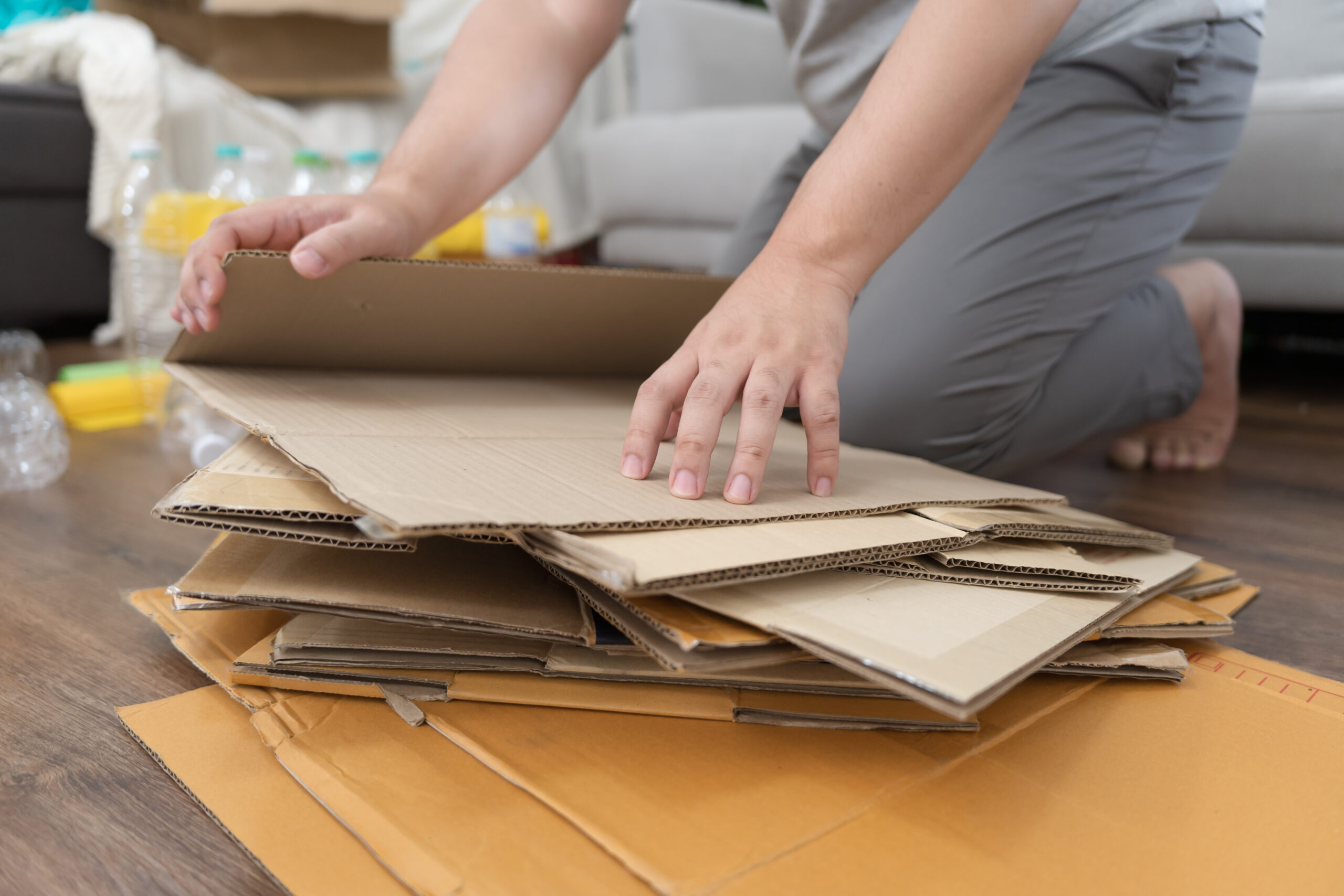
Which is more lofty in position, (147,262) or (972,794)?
(972,794)

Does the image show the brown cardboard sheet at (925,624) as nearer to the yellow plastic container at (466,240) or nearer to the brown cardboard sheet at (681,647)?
the brown cardboard sheet at (681,647)

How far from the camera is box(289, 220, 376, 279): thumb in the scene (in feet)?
2.06

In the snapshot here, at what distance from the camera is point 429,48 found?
3.13 metres

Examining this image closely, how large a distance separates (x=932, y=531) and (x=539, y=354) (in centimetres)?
44

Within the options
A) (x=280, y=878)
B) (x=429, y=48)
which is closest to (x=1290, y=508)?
(x=280, y=878)

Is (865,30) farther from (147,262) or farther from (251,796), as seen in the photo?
(147,262)

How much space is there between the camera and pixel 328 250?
2.11ft

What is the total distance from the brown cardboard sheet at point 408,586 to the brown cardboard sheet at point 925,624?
10cm

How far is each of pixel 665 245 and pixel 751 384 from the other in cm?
194

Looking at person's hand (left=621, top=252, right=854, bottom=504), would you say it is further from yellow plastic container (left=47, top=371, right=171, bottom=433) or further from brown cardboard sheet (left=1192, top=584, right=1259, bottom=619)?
yellow plastic container (left=47, top=371, right=171, bottom=433)

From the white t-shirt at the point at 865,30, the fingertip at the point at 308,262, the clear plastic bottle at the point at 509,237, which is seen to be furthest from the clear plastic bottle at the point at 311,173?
the fingertip at the point at 308,262

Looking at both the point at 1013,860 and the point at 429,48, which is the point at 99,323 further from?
the point at 1013,860

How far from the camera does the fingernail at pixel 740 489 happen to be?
53cm

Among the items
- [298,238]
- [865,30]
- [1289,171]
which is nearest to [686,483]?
[298,238]
